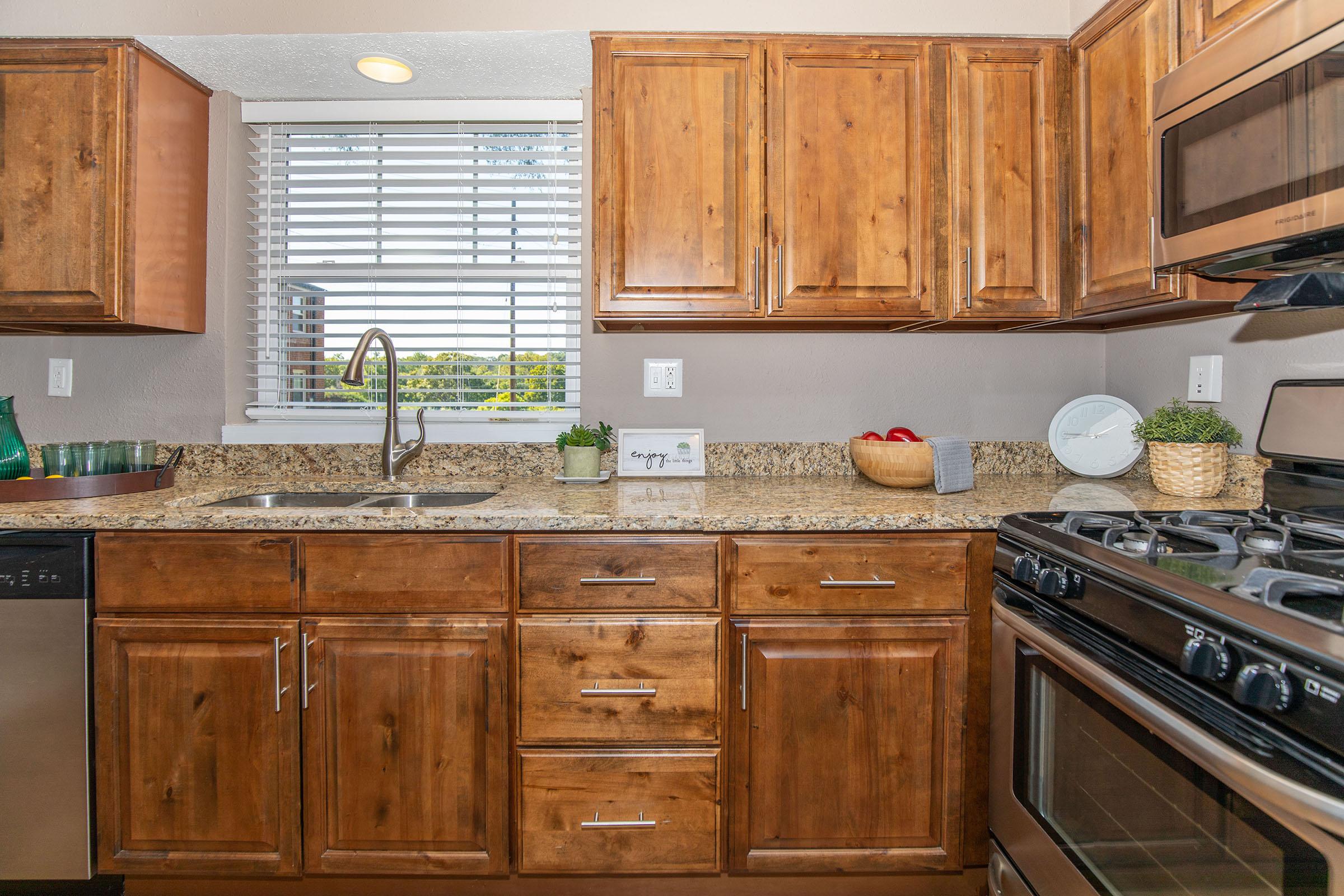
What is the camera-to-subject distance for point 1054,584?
1.10 meters

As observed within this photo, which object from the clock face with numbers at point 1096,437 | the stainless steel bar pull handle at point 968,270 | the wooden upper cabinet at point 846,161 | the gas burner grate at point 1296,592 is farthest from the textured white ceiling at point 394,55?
the gas burner grate at point 1296,592

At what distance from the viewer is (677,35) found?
5.60ft

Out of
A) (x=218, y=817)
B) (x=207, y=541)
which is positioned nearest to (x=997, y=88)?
(x=207, y=541)

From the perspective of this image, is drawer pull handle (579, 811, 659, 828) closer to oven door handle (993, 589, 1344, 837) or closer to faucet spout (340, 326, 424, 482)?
oven door handle (993, 589, 1344, 837)

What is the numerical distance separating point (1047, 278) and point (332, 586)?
6.15ft

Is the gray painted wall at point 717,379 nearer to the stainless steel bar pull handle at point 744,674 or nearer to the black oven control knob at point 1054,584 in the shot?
the stainless steel bar pull handle at point 744,674

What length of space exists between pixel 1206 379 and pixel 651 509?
1.48 m

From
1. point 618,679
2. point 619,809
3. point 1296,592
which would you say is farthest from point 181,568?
point 1296,592

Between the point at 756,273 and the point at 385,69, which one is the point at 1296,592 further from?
the point at 385,69

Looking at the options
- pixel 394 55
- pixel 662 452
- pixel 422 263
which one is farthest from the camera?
pixel 422 263

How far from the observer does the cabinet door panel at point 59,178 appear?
169 cm

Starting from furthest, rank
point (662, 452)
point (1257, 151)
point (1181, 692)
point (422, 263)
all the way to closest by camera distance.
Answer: point (422, 263)
point (662, 452)
point (1257, 151)
point (1181, 692)

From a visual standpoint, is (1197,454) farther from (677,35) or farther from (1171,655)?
(677,35)

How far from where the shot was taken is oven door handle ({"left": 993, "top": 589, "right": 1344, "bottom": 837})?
27.0 inches
